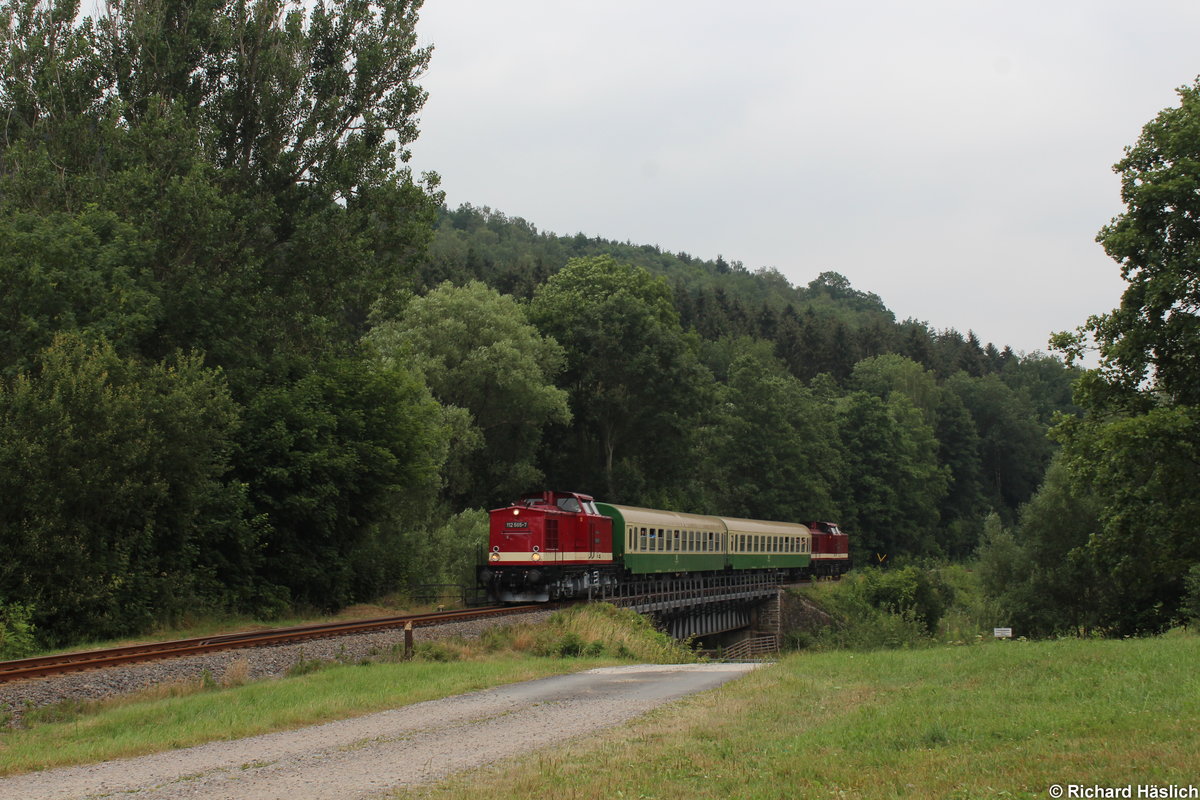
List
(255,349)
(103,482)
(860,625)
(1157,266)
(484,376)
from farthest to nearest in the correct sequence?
(484,376)
(860,625)
(255,349)
(1157,266)
(103,482)

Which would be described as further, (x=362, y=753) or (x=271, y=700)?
(x=271, y=700)

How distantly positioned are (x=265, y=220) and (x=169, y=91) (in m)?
4.92

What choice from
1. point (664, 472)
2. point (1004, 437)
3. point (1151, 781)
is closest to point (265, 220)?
point (1151, 781)

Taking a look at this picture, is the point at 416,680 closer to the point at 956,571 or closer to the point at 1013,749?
the point at 1013,749

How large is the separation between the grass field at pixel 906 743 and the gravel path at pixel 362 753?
0.84m

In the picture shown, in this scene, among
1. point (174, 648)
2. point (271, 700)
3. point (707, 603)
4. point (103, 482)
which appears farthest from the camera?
point (707, 603)

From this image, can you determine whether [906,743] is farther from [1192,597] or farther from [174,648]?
[1192,597]

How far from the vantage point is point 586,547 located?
34.4 m

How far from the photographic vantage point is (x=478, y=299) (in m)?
57.4

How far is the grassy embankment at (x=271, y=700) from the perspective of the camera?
495 inches

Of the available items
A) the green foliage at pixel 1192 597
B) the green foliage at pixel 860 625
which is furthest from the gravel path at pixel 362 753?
the green foliage at pixel 1192 597

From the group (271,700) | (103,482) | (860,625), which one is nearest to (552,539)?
(103,482)

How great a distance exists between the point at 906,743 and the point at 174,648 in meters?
Answer: 14.7

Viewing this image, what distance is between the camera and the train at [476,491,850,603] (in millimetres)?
32719
